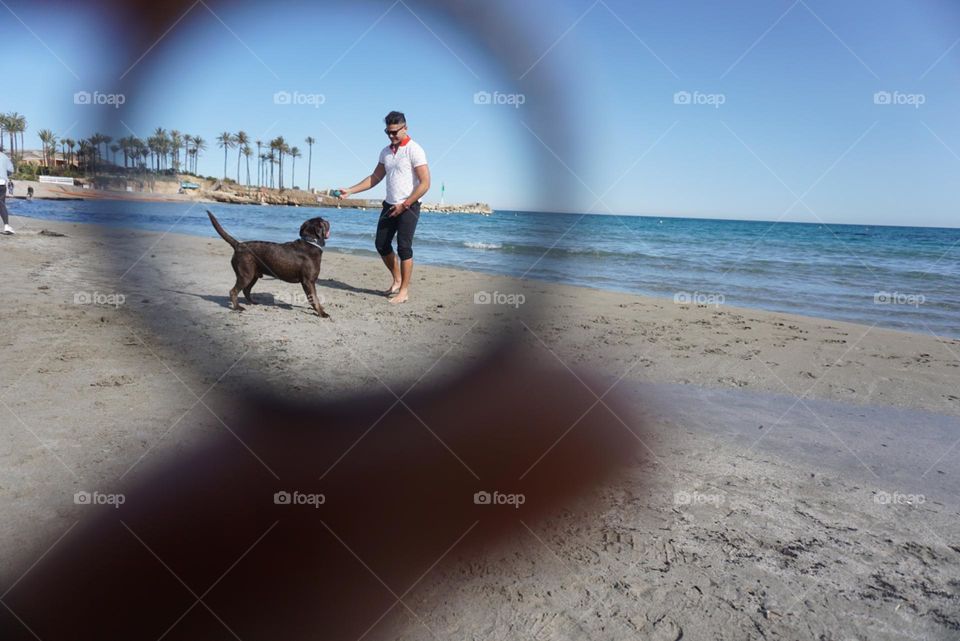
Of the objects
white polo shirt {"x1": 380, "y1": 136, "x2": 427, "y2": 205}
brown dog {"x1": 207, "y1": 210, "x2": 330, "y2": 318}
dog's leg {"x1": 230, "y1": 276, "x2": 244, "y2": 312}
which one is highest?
white polo shirt {"x1": 380, "y1": 136, "x2": 427, "y2": 205}

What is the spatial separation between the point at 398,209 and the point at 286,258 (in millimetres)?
1154

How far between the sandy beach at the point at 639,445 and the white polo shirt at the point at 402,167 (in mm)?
1185

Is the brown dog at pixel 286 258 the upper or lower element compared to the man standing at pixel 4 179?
lower

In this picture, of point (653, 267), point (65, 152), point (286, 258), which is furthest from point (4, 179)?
point (653, 267)

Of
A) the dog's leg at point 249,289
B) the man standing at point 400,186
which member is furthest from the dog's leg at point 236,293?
the man standing at point 400,186

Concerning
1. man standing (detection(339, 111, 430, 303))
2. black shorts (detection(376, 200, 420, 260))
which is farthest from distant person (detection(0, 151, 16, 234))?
man standing (detection(339, 111, 430, 303))

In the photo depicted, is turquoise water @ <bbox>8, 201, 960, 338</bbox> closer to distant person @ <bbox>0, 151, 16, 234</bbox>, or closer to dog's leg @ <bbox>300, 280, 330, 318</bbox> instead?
dog's leg @ <bbox>300, 280, 330, 318</bbox>

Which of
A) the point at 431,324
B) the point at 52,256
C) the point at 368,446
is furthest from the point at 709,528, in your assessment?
the point at 52,256

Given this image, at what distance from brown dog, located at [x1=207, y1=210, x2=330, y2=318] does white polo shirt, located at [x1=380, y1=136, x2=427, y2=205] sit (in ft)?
2.53

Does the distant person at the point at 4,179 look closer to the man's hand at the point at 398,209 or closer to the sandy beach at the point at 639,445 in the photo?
the sandy beach at the point at 639,445

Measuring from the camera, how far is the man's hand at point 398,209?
5648 mm

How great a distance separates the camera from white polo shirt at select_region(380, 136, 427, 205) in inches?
215

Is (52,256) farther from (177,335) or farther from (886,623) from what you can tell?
(886,623)

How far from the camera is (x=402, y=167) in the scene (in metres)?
5.57
